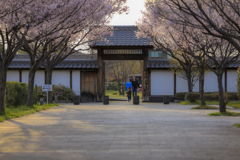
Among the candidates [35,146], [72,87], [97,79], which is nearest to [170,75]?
[97,79]

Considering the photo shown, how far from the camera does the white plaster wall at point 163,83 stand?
25188 mm

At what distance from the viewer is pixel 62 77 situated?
83.6 feet

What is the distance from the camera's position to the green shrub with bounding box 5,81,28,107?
15.1m

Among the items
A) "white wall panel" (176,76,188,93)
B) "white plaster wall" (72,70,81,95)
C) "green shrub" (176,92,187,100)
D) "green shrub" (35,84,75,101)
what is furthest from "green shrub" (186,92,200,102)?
"white plaster wall" (72,70,81,95)

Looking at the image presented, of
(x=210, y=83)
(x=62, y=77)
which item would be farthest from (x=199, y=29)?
(x=62, y=77)

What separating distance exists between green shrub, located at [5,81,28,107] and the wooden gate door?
816 centimetres

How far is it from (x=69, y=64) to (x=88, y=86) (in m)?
2.52

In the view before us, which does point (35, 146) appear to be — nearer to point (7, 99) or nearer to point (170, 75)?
point (7, 99)

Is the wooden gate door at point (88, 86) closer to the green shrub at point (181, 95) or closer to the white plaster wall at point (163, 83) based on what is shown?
the white plaster wall at point (163, 83)

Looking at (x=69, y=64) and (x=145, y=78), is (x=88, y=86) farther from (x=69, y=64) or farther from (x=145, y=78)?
(x=145, y=78)

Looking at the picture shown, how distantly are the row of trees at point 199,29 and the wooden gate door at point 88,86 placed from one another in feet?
21.0

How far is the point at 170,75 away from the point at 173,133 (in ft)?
59.8

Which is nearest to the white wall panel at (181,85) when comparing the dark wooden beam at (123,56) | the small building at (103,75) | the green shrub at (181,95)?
the small building at (103,75)

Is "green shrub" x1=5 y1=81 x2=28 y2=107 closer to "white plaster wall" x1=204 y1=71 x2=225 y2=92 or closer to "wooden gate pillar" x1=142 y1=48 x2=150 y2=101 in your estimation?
"wooden gate pillar" x1=142 y1=48 x2=150 y2=101
